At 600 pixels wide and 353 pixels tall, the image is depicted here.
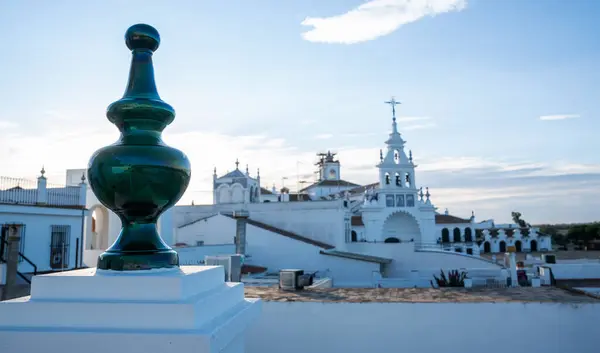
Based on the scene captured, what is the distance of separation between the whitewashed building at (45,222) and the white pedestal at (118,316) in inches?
528

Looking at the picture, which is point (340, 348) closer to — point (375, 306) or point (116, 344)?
point (375, 306)

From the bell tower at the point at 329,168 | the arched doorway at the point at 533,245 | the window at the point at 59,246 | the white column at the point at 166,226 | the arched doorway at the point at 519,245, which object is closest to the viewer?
the window at the point at 59,246

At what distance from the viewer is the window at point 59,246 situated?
16.2 m

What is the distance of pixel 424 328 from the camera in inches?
288

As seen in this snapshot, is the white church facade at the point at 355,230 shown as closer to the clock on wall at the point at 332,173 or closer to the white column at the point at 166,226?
the white column at the point at 166,226

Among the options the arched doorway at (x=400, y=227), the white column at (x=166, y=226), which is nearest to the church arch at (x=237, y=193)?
the arched doorway at (x=400, y=227)

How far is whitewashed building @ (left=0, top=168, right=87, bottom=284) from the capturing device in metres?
14.9

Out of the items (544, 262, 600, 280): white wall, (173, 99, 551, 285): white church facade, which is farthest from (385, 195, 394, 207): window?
(544, 262, 600, 280): white wall

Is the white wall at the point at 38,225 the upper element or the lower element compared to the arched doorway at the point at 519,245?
upper

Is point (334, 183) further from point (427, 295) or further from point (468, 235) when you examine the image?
point (427, 295)

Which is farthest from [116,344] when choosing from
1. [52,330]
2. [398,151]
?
[398,151]

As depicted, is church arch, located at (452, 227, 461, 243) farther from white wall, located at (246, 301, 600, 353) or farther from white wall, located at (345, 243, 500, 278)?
white wall, located at (246, 301, 600, 353)

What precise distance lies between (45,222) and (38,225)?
328 mm

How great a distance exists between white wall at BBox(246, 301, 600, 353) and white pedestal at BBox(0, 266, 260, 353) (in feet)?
17.0
